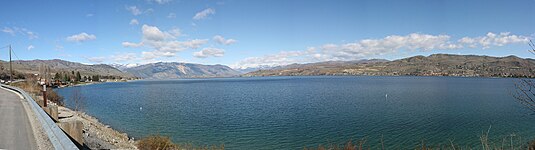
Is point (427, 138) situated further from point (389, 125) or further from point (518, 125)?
point (518, 125)

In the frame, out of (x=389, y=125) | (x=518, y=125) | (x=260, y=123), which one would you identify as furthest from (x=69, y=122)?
(x=518, y=125)

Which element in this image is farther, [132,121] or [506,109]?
[506,109]

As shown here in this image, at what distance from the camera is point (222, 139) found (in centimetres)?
2497

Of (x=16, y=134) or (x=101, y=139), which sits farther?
(x=101, y=139)

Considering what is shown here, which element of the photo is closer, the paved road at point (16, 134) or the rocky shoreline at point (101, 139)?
the paved road at point (16, 134)

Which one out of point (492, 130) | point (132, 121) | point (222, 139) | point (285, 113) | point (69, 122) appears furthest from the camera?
point (285, 113)

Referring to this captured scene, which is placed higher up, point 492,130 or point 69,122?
point 69,122

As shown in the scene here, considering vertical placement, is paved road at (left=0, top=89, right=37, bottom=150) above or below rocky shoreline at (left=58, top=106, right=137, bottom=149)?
above

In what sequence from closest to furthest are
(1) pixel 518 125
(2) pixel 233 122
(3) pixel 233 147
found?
(3) pixel 233 147
(1) pixel 518 125
(2) pixel 233 122

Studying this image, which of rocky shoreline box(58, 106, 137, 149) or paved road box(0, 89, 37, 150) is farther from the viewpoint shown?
rocky shoreline box(58, 106, 137, 149)

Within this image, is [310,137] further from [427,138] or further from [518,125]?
[518,125]

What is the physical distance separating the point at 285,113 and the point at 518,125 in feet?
80.2

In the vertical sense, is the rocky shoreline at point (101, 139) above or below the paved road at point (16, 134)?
below

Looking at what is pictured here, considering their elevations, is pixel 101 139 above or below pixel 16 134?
below
